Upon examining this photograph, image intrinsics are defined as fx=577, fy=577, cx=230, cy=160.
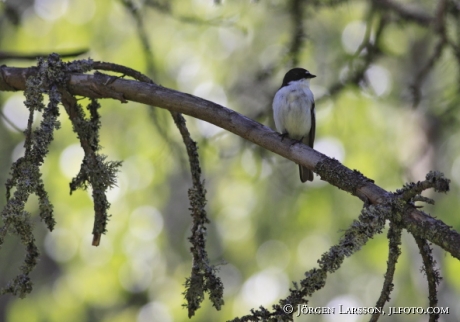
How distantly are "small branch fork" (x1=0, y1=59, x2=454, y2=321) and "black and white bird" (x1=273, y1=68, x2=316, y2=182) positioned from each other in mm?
2548

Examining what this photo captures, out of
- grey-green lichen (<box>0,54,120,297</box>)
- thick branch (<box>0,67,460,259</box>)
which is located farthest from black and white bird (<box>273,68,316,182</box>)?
grey-green lichen (<box>0,54,120,297</box>)

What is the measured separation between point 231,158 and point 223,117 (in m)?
2.99

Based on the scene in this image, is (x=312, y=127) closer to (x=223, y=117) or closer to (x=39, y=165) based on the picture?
(x=223, y=117)

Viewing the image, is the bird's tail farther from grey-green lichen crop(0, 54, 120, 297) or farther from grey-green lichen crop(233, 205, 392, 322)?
grey-green lichen crop(233, 205, 392, 322)

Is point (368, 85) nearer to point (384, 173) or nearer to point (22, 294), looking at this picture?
point (384, 173)

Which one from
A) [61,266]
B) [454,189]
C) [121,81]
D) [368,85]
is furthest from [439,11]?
[61,266]

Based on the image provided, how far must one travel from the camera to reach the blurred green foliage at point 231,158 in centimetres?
574

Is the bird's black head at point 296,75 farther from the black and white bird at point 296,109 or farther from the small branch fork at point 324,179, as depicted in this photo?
the small branch fork at point 324,179

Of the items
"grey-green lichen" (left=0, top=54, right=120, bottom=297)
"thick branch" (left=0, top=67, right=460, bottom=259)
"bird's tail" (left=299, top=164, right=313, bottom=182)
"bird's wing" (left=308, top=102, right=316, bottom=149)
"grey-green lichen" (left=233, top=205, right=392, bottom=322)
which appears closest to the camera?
"grey-green lichen" (left=233, top=205, right=392, bottom=322)

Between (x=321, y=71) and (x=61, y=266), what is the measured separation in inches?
263

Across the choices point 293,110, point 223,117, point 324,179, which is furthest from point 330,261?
point 293,110

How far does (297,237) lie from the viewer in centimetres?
785

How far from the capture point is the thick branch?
228cm

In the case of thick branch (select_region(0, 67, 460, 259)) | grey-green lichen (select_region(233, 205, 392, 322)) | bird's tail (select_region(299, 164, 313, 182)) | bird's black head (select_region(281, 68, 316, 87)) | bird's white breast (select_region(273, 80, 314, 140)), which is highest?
bird's black head (select_region(281, 68, 316, 87))
